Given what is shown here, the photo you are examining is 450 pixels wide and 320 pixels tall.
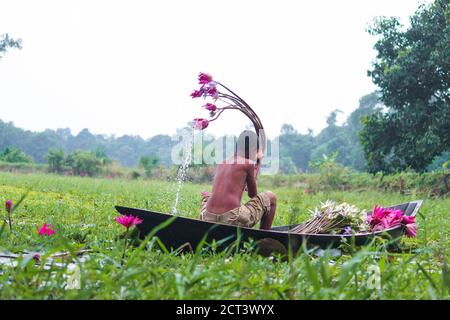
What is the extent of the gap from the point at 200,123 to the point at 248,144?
412 millimetres

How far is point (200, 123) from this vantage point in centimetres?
474

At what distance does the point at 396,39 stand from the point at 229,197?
42.3 feet

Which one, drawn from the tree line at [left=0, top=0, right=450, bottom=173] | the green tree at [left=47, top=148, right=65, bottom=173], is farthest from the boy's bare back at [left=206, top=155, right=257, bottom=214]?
the green tree at [left=47, top=148, right=65, bottom=173]

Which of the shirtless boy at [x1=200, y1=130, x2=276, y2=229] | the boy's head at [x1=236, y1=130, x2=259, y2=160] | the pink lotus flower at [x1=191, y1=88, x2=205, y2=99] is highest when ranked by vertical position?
the pink lotus flower at [x1=191, y1=88, x2=205, y2=99]

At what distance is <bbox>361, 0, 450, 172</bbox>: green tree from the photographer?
1458cm

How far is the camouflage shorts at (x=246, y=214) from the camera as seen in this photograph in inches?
Answer: 182

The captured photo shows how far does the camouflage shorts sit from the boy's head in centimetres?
37

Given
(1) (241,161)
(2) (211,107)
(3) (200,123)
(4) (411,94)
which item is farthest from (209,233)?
(4) (411,94)

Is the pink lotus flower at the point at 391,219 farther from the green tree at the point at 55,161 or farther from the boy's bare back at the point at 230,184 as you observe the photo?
the green tree at the point at 55,161

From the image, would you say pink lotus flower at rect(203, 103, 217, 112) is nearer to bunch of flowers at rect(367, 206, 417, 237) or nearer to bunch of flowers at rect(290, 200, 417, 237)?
bunch of flowers at rect(290, 200, 417, 237)

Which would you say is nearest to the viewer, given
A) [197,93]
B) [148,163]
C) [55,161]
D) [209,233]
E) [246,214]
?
[209,233]

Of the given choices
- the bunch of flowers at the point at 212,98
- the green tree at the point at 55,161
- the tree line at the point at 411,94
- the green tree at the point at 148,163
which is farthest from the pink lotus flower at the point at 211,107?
the green tree at the point at 55,161

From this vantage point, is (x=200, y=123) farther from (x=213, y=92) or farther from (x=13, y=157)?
(x=13, y=157)
